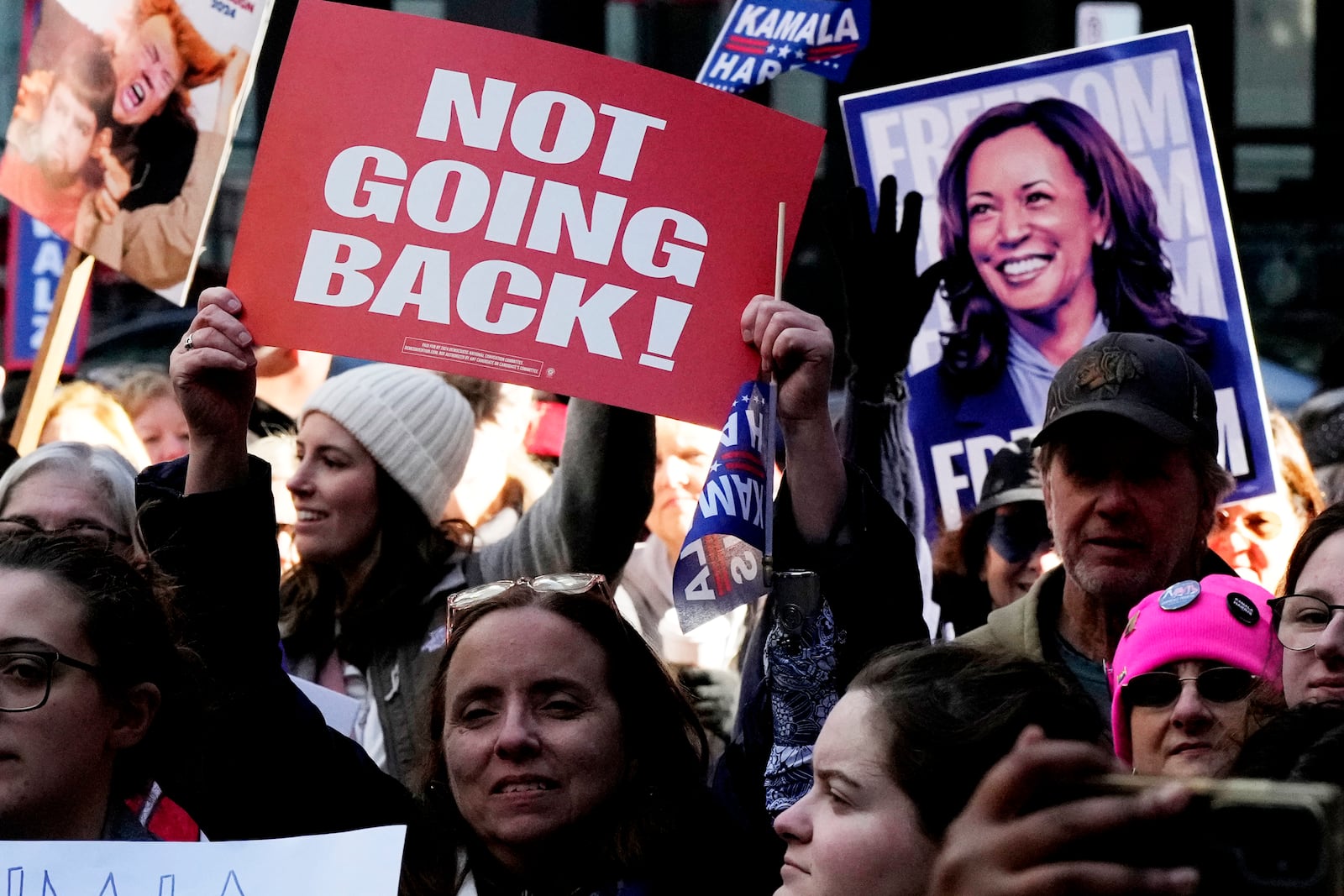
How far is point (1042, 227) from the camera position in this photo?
371 centimetres

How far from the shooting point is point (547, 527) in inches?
135

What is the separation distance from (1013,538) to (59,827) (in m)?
1.94

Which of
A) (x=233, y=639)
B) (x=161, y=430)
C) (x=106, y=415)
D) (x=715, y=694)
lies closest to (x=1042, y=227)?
(x=715, y=694)

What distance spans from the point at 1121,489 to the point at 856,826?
1.05 metres

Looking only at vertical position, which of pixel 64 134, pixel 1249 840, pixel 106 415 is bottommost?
pixel 1249 840

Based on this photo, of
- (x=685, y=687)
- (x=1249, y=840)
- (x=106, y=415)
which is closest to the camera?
(x=1249, y=840)

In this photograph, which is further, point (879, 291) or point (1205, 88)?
point (1205, 88)

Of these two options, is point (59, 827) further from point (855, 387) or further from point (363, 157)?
point (855, 387)

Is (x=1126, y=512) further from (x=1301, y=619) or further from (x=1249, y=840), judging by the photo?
(x=1249, y=840)

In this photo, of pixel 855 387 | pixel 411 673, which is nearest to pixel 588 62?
pixel 855 387

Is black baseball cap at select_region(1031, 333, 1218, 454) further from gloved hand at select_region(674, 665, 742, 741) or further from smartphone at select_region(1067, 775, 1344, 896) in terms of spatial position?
smartphone at select_region(1067, 775, 1344, 896)

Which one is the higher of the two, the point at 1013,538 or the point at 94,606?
the point at 1013,538

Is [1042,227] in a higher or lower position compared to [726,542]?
higher

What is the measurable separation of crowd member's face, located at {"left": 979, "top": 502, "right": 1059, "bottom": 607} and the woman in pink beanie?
108cm
